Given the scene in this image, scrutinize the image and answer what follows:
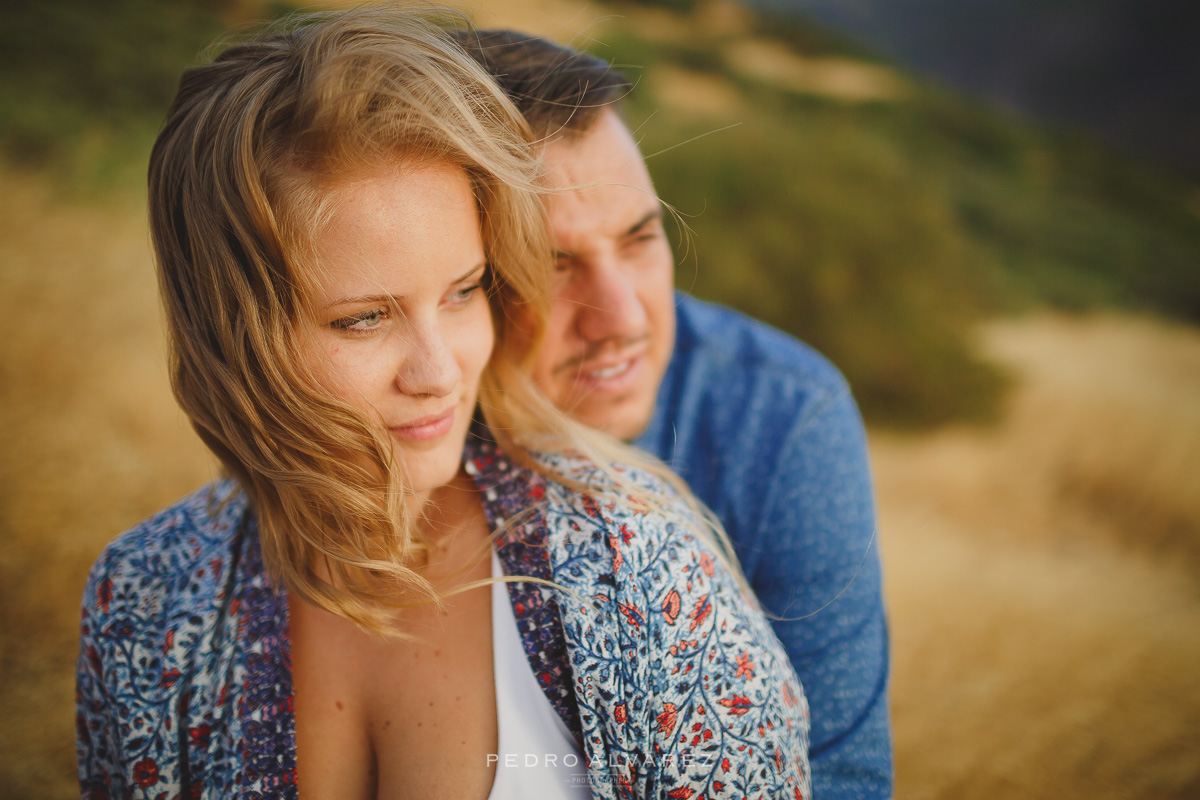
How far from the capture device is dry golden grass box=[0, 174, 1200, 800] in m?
2.88

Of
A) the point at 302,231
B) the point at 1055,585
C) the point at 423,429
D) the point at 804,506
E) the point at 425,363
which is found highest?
the point at 302,231

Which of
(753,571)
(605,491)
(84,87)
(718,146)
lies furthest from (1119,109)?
(84,87)

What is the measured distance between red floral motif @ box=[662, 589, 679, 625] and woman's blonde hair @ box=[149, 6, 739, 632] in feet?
0.83

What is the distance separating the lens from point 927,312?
17.8ft

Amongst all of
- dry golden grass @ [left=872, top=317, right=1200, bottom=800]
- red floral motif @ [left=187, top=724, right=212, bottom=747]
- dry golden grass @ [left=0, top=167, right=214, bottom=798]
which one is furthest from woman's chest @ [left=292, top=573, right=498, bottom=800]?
dry golden grass @ [left=872, top=317, right=1200, bottom=800]

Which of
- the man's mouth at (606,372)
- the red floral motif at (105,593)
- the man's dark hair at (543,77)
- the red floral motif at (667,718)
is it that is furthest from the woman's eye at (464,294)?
the red floral motif at (105,593)

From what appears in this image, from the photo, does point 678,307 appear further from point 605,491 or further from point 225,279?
point 225,279

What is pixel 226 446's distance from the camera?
1.37 metres

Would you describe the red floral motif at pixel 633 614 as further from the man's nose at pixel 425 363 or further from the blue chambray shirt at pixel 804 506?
the blue chambray shirt at pixel 804 506

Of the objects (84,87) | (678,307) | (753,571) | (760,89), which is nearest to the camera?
(753,571)

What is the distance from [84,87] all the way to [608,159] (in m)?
6.22

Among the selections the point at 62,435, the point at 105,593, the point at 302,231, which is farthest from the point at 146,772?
the point at 62,435

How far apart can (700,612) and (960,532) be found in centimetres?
354

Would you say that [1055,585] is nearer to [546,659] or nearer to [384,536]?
[546,659]
